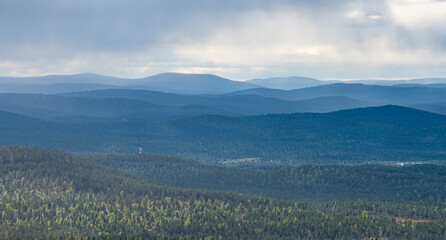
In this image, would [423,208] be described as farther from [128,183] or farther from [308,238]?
[128,183]

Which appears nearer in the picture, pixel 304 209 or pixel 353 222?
pixel 353 222

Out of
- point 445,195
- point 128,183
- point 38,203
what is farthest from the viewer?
point 445,195

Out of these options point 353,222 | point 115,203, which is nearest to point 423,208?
point 353,222

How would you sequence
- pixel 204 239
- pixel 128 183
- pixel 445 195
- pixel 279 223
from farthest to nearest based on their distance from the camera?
pixel 445 195 → pixel 128 183 → pixel 279 223 → pixel 204 239

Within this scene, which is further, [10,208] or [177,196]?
Answer: [177,196]

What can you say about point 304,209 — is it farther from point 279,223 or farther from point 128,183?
point 128,183

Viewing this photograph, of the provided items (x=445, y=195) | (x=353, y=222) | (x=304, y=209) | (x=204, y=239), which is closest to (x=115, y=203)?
(x=204, y=239)
